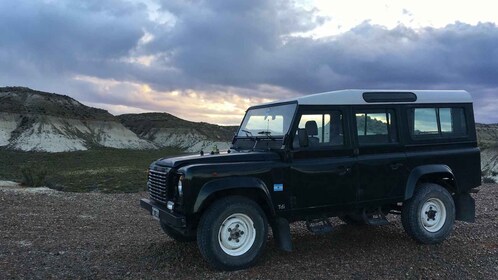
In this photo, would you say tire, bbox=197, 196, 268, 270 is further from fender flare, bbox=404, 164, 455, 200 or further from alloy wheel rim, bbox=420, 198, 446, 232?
alloy wheel rim, bbox=420, 198, 446, 232

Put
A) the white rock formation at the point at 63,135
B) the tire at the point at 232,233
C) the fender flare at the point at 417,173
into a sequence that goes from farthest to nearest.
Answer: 1. the white rock formation at the point at 63,135
2. the fender flare at the point at 417,173
3. the tire at the point at 232,233

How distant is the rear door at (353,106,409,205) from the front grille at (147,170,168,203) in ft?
9.59

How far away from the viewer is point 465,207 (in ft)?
26.4

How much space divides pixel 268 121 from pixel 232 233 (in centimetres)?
193

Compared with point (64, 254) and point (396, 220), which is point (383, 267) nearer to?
point (396, 220)

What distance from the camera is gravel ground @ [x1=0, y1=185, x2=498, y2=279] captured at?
598 cm

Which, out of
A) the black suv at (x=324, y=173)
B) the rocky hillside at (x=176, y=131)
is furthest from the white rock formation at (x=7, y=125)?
the black suv at (x=324, y=173)

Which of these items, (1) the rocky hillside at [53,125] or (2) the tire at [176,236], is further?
(1) the rocky hillside at [53,125]

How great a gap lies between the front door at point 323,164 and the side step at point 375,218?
51 cm

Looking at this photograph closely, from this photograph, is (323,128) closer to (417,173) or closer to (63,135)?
(417,173)

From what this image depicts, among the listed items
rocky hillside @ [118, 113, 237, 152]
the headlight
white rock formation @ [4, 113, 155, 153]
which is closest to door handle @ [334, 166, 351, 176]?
the headlight

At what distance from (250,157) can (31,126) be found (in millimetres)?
78802

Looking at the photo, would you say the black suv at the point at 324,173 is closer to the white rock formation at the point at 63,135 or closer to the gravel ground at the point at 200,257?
the gravel ground at the point at 200,257

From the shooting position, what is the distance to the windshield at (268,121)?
6661 millimetres
